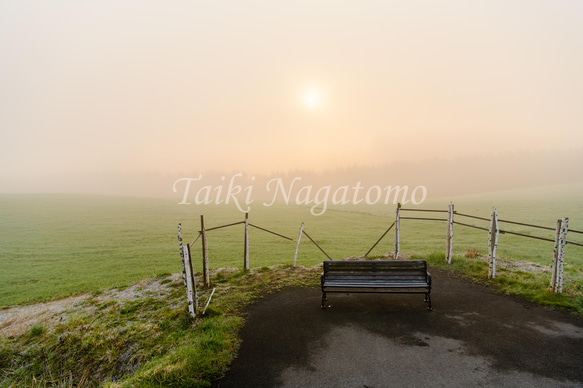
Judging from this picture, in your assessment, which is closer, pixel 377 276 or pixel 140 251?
pixel 377 276

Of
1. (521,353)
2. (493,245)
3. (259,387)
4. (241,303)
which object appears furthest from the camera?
(493,245)

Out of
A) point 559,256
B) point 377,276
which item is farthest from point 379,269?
point 559,256

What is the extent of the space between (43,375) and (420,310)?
32.5 feet

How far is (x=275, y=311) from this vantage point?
8.12 meters

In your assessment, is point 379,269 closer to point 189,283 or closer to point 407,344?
point 407,344

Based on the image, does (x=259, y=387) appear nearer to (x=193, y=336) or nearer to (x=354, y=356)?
(x=354, y=356)

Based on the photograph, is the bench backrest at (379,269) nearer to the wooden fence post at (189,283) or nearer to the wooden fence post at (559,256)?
the wooden fence post at (189,283)

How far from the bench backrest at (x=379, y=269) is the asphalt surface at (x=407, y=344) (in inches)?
33.7

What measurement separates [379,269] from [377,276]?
8.6 inches

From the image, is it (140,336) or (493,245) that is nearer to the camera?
(140,336)

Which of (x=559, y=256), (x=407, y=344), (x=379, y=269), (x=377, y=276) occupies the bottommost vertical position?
(x=407, y=344)

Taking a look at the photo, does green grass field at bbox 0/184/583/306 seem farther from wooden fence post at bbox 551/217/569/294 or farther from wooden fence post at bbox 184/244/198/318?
wooden fence post at bbox 551/217/569/294

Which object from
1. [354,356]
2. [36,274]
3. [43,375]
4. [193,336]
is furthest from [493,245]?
[36,274]

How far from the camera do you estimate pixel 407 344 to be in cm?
610
